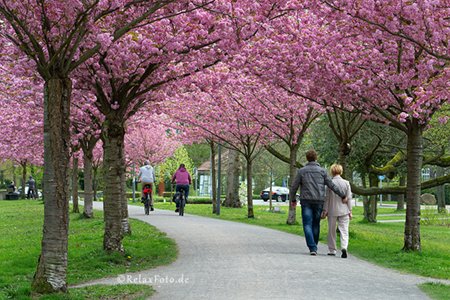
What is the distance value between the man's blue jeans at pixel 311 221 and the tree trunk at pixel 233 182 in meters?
19.3

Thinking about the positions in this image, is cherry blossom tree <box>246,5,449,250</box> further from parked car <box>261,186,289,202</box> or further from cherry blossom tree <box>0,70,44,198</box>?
parked car <box>261,186,289,202</box>

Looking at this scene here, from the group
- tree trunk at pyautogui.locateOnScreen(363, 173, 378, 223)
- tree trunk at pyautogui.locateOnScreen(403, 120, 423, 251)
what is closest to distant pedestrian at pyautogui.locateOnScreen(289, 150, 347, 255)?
tree trunk at pyautogui.locateOnScreen(403, 120, 423, 251)

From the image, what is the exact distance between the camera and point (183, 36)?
7.99 metres

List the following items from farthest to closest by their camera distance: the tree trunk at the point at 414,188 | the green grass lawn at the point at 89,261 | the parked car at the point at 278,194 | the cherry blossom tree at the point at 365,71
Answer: the parked car at the point at 278,194
the tree trunk at the point at 414,188
the cherry blossom tree at the point at 365,71
the green grass lawn at the point at 89,261

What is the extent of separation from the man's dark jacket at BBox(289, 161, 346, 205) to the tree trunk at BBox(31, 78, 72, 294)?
184 inches

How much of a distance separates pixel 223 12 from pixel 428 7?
3.02 metres

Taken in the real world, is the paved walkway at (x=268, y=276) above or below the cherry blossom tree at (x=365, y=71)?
below

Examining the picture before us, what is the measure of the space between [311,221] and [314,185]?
0.72 m

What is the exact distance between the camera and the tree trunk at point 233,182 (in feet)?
93.9

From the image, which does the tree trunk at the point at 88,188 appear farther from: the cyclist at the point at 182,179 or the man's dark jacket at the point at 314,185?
the man's dark jacket at the point at 314,185

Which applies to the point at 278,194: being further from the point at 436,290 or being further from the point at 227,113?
the point at 436,290

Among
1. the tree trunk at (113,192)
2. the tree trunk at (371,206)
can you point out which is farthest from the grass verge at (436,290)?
the tree trunk at (371,206)

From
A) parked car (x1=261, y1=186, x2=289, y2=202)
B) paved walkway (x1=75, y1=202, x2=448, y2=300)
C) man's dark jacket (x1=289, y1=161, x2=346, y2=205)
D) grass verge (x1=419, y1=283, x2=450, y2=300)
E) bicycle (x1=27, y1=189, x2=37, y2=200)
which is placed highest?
man's dark jacket (x1=289, y1=161, x2=346, y2=205)

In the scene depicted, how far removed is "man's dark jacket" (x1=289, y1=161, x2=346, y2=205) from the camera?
349 inches
